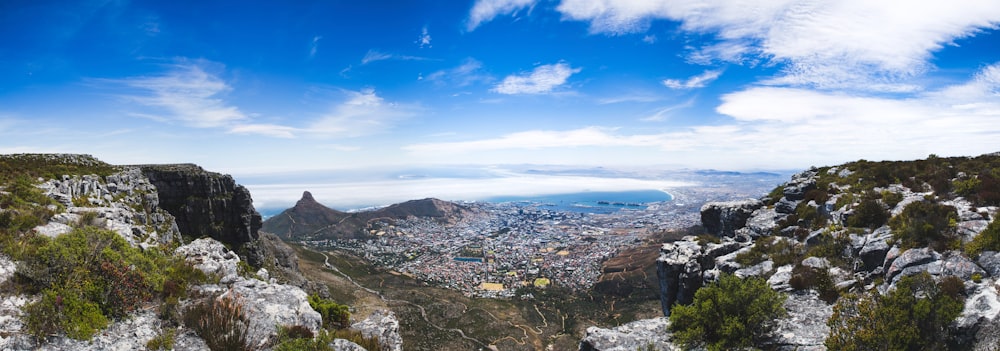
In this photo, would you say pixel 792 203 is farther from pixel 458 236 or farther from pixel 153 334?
pixel 458 236

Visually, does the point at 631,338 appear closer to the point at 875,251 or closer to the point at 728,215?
the point at 875,251

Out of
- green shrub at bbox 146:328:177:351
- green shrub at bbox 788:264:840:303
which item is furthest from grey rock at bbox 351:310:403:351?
green shrub at bbox 788:264:840:303

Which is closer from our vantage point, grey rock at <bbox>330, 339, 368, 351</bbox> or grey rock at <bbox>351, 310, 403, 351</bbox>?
grey rock at <bbox>330, 339, 368, 351</bbox>

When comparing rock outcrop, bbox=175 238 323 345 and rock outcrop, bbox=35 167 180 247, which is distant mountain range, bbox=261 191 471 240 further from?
rock outcrop, bbox=175 238 323 345

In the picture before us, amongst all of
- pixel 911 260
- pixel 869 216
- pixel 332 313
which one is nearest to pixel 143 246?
pixel 332 313

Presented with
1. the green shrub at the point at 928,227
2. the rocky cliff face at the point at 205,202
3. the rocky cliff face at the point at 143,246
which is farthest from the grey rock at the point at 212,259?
the rocky cliff face at the point at 205,202

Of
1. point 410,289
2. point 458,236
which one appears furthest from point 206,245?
point 458,236
